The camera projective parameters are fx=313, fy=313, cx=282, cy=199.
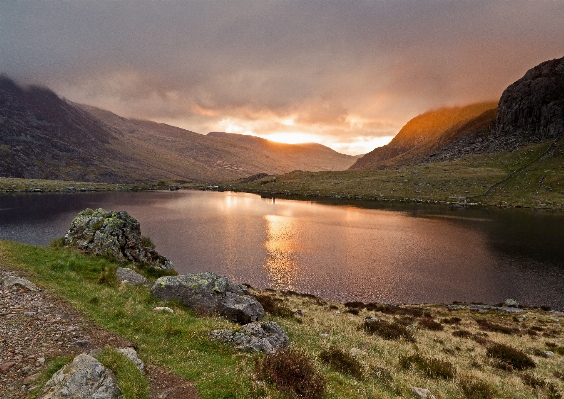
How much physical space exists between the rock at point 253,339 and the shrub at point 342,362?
7.60 feet

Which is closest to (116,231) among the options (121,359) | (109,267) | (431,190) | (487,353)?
(109,267)

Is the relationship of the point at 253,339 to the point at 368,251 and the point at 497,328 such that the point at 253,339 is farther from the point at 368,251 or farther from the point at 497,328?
the point at 368,251

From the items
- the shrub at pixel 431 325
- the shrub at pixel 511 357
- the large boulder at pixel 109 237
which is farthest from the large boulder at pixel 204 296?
the shrub at pixel 431 325

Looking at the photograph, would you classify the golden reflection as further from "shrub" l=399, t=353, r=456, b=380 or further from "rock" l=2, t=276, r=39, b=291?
"rock" l=2, t=276, r=39, b=291

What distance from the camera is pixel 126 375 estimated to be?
11.0m

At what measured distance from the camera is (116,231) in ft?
110

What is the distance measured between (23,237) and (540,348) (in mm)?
99492

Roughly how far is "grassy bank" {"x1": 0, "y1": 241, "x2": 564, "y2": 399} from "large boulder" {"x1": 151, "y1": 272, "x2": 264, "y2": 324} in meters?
1.05

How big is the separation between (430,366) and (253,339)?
459 inches

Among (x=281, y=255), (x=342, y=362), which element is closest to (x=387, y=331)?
(x=342, y=362)

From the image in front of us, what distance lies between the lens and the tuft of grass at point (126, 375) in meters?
10.5

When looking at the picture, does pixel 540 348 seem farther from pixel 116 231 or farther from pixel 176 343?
pixel 116 231

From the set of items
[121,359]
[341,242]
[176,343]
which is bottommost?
[341,242]

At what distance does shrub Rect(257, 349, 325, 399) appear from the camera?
1145 centimetres
